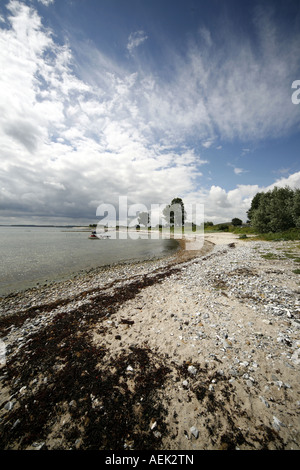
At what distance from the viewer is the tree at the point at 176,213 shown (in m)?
89.3

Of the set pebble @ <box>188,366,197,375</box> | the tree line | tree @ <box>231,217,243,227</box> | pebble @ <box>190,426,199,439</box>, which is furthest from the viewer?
tree @ <box>231,217,243,227</box>

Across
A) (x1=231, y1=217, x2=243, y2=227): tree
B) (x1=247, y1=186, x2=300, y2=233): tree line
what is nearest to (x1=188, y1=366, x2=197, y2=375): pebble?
(x1=247, y1=186, x2=300, y2=233): tree line

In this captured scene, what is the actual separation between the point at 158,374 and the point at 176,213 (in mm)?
87947

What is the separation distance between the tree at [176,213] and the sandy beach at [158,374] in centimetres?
8204

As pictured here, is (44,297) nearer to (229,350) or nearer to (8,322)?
(8,322)

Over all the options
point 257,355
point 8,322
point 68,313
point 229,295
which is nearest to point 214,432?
point 257,355

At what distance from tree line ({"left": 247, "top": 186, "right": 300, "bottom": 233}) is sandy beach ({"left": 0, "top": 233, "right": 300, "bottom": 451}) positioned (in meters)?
33.7

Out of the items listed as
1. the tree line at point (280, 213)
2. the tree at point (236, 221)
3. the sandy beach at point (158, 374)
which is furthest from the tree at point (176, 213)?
the sandy beach at point (158, 374)

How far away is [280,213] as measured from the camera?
3669 cm

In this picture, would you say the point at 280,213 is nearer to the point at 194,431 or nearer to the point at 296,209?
the point at 296,209

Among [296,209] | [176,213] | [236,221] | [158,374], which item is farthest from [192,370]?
[236,221]

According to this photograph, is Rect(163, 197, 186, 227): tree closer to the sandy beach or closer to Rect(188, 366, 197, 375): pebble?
the sandy beach

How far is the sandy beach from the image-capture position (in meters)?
3.37

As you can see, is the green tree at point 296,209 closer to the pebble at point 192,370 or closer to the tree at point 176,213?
the pebble at point 192,370
